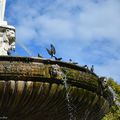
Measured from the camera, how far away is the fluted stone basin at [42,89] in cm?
1205

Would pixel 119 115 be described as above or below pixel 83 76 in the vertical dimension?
above

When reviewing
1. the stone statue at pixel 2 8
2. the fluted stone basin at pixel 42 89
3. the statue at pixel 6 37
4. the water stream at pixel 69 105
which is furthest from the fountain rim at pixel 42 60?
the stone statue at pixel 2 8

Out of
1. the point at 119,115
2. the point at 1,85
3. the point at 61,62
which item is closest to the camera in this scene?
the point at 1,85

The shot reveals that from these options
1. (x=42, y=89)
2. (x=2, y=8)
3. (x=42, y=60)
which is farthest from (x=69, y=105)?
(x=2, y=8)

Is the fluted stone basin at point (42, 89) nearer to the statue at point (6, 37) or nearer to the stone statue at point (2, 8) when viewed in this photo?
the statue at point (6, 37)

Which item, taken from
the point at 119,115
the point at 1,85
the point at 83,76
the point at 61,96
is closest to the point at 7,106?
the point at 1,85

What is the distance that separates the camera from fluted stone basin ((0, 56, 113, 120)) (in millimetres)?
12055

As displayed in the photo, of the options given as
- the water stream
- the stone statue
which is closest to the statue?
the stone statue

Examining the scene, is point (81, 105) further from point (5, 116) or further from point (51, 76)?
point (5, 116)

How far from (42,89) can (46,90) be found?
11cm

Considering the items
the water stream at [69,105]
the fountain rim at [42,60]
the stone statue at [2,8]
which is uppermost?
the stone statue at [2,8]

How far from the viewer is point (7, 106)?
12148mm

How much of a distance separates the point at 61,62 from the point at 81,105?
1215 mm

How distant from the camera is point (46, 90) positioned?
39.9 feet
